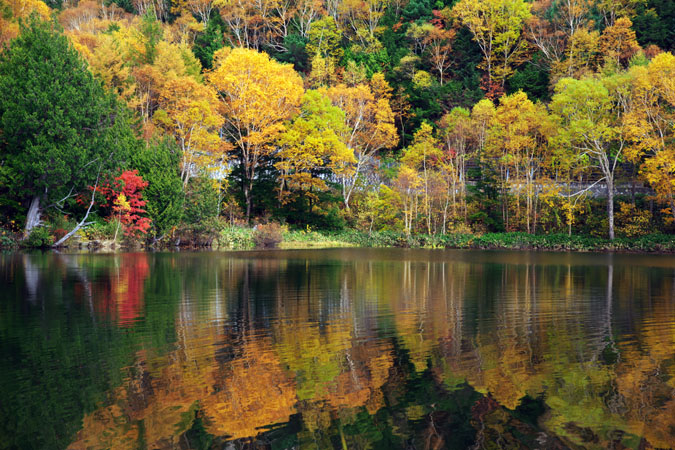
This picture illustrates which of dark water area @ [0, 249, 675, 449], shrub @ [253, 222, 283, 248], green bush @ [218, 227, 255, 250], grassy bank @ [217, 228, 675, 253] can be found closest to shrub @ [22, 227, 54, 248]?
grassy bank @ [217, 228, 675, 253]

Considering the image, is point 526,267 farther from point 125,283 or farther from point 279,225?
point 279,225

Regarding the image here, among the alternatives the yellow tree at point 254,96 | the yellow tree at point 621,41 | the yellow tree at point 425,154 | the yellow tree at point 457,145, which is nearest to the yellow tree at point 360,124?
the yellow tree at point 425,154

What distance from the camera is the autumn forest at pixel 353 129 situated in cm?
2836

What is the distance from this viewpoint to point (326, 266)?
21.6 m

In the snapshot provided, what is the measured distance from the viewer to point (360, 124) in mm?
46594

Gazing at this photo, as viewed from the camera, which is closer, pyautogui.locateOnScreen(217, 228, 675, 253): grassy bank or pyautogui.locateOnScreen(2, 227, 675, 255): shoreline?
pyautogui.locateOnScreen(2, 227, 675, 255): shoreline

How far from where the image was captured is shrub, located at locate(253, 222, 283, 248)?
117ft

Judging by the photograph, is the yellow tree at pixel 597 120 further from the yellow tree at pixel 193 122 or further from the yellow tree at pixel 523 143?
the yellow tree at pixel 193 122

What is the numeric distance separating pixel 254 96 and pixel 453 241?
15.9 metres

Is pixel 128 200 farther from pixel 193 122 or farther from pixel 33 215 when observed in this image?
pixel 193 122

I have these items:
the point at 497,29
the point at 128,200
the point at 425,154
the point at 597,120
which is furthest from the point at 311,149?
the point at 497,29

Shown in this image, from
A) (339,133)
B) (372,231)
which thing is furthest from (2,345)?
(339,133)

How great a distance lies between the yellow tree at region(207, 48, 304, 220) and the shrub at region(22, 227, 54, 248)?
1419 cm

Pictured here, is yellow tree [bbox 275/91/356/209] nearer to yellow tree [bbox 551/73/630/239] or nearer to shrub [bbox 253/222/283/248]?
shrub [bbox 253/222/283/248]
